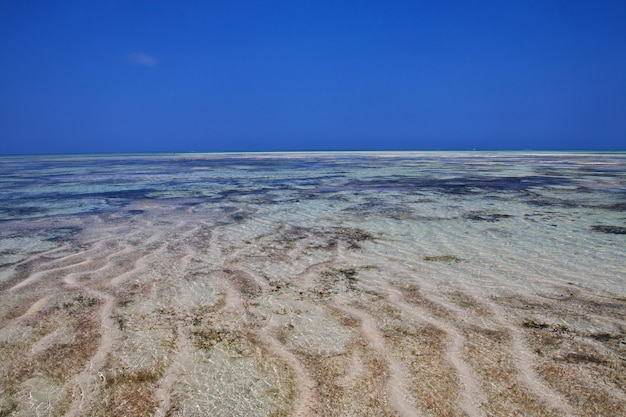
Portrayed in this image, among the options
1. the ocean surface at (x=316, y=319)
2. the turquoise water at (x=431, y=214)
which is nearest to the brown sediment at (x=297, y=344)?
the ocean surface at (x=316, y=319)

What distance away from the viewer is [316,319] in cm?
319

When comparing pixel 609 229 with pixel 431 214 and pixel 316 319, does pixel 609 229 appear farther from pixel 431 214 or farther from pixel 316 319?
pixel 316 319

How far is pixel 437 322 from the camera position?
309 centimetres

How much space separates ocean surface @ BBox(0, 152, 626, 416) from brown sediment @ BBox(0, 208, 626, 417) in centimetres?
1

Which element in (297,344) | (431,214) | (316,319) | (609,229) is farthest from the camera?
(431,214)

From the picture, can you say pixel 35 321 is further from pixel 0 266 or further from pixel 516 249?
pixel 516 249

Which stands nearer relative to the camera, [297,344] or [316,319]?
[297,344]

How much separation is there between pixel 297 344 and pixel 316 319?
1.42ft

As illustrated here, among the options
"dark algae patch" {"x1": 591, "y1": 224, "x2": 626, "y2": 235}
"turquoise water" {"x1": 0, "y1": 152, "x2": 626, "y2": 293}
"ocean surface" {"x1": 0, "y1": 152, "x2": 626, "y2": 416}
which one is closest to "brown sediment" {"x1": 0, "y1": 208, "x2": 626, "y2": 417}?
"ocean surface" {"x1": 0, "y1": 152, "x2": 626, "y2": 416}

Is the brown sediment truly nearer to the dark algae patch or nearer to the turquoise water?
the turquoise water

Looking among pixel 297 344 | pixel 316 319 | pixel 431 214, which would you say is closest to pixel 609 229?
pixel 431 214

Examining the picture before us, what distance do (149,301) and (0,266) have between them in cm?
250

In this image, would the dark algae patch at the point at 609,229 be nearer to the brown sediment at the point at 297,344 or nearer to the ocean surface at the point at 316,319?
the ocean surface at the point at 316,319

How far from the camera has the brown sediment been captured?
7.02 feet
